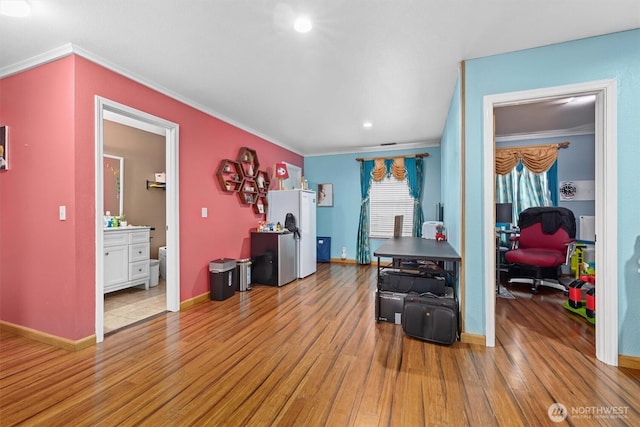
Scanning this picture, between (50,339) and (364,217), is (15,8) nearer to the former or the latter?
(50,339)

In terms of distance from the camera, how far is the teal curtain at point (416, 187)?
544cm

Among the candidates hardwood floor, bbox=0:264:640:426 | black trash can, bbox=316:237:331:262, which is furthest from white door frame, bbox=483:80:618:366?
black trash can, bbox=316:237:331:262

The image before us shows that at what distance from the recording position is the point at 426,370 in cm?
193

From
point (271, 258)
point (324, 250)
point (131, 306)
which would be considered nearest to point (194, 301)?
point (131, 306)

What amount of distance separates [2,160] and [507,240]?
269 inches

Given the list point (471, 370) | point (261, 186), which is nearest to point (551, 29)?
point (471, 370)

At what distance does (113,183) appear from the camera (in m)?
4.09

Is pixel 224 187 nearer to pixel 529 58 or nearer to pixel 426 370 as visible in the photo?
pixel 426 370

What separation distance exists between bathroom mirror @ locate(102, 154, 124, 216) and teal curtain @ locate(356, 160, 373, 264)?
14.2ft

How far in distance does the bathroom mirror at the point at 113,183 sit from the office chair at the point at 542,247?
597cm

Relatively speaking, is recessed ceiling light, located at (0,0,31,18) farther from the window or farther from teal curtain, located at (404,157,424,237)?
teal curtain, located at (404,157,424,237)

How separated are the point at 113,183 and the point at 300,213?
2.88 meters

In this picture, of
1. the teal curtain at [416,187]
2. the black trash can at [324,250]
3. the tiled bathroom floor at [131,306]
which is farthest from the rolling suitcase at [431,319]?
the black trash can at [324,250]

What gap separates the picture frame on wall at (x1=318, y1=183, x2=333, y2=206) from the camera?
6188mm
